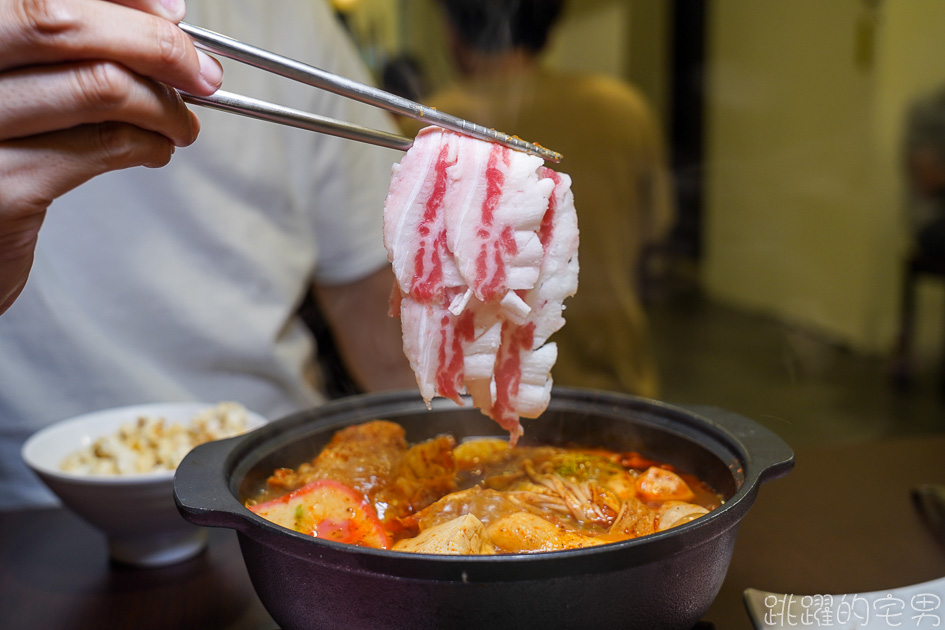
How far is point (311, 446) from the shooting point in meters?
1.16

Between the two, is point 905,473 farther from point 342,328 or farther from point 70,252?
point 70,252

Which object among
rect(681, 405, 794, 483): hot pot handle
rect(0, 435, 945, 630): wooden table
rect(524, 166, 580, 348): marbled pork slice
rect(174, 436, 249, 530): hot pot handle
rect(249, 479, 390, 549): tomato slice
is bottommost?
rect(0, 435, 945, 630): wooden table

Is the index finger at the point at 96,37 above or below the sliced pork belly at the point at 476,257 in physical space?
above

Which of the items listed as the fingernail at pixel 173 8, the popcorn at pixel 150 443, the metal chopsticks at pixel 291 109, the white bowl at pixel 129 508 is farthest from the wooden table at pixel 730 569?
the fingernail at pixel 173 8

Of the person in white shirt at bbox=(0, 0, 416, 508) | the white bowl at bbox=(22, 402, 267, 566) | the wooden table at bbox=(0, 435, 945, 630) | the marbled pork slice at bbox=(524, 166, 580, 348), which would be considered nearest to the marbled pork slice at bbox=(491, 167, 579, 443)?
the marbled pork slice at bbox=(524, 166, 580, 348)

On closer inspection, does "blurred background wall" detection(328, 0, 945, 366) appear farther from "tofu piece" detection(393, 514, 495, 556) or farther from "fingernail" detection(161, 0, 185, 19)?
"tofu piece" detection(393, 514, 495, 556)

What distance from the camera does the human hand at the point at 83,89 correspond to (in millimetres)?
750

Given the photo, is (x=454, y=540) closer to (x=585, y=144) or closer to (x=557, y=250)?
(x=557, y=250)

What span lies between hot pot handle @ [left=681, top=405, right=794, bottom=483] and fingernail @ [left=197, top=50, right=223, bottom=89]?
727mm

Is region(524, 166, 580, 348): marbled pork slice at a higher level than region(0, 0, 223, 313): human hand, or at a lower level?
lower

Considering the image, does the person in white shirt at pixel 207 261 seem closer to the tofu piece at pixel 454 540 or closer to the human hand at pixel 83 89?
the human hand at pixel 83 89

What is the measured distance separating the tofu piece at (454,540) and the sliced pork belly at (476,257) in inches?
7.6

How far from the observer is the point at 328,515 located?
3.11ft

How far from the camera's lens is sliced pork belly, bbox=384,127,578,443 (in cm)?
98
